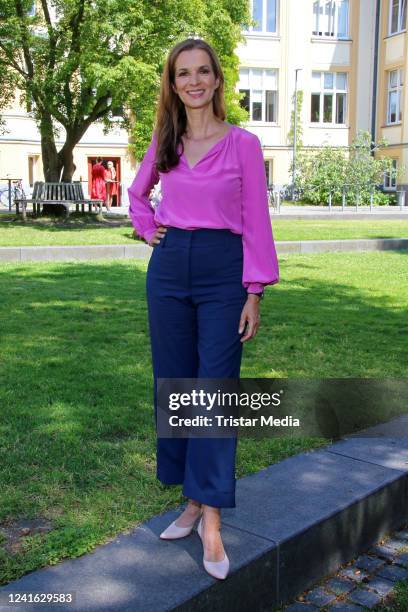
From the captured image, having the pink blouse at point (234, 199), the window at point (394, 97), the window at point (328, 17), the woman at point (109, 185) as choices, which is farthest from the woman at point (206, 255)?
the window at point (328, 17)

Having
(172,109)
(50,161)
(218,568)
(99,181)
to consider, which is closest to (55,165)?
(50,161)

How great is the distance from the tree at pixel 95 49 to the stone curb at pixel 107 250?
4.93 meters

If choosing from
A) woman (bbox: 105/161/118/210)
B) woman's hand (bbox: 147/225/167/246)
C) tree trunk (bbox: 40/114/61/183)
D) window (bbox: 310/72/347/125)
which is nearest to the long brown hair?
woman's hand (bbox: 147/225/167/246)

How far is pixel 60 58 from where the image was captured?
17.8 metres

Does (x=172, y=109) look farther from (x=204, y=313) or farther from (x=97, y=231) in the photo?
(x=97, y=231)

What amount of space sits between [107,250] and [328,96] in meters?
28.8

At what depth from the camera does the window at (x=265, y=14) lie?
36938 millimetres

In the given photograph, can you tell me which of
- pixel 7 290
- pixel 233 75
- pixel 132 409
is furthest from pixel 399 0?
pixel 132 409

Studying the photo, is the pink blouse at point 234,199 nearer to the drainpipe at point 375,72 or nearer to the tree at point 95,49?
the tree at point 95,49

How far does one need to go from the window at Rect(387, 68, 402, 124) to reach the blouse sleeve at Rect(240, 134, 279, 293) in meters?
36.9

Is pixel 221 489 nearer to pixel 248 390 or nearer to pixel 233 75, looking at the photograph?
pixel 248 390

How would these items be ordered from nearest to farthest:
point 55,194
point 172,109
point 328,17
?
point 172,109, point 55,194, point 328,17

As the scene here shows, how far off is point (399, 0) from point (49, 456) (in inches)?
1522

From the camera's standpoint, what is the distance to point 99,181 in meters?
28.0
